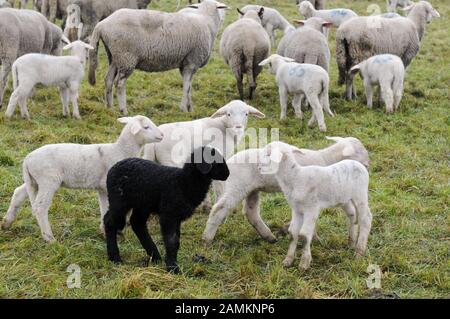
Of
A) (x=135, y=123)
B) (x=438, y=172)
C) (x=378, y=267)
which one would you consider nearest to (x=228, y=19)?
(x=438, y=172)

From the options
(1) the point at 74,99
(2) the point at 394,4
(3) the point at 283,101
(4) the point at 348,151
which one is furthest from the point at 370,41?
(2) the point at 394,4

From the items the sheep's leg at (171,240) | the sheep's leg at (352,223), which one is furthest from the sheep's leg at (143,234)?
the sheep's leg at (352,223)

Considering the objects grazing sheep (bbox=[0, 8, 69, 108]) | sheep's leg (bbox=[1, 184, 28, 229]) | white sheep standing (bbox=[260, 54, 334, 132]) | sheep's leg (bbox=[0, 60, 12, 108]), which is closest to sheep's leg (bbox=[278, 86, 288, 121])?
white sheep standing (bbox=[260, 54, 334, 132])

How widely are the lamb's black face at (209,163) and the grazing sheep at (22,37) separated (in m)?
6.42

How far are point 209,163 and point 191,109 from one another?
6.21 m

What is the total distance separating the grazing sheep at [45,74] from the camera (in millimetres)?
9719

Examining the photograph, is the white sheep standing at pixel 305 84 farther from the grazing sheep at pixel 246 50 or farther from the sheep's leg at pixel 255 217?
the sheep's leg at pixel 255 217

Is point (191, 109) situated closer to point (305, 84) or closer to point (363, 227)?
point (305, 84)

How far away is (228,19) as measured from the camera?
757 inches

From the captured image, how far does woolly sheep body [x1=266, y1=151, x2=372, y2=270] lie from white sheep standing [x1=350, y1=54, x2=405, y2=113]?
18.8 feet

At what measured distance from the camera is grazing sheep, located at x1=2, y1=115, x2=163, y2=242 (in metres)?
6.00

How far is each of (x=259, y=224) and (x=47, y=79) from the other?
200 inches

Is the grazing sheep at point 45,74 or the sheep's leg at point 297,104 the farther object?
the sheep's leg at point 297,104

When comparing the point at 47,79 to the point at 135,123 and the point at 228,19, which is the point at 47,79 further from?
the point at 228,19
